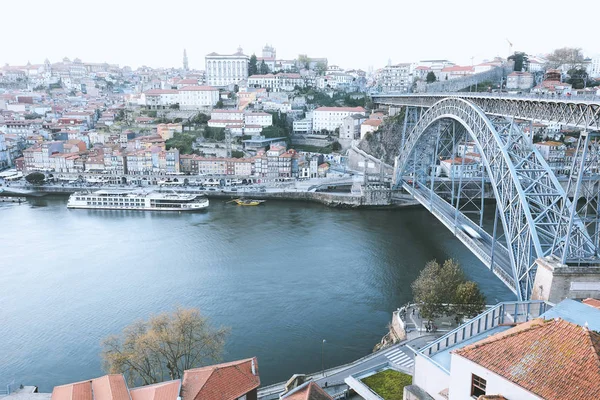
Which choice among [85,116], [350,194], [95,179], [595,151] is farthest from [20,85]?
[595,151]

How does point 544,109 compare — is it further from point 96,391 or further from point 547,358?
point 96,391

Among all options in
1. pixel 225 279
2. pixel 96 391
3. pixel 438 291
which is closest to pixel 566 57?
pixel 225 279

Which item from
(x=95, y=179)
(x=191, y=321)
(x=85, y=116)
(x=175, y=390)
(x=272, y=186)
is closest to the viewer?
(x=175, y=390)

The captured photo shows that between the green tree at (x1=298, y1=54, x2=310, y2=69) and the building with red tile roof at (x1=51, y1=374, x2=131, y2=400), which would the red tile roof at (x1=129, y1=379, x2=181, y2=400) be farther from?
the green tree at (x1=298, y1=54, x2=310, y2=69)

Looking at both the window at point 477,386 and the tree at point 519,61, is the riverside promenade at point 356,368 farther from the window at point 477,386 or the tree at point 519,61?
the tree at point 519,61

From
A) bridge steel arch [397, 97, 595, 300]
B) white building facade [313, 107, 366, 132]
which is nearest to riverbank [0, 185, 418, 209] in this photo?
bridge steel arch [397, 97, 595, 300]

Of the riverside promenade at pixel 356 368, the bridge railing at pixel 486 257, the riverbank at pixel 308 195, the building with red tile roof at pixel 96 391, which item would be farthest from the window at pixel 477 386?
the riverbank at pixel 308 195

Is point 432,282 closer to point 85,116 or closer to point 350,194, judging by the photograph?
point 350,194
